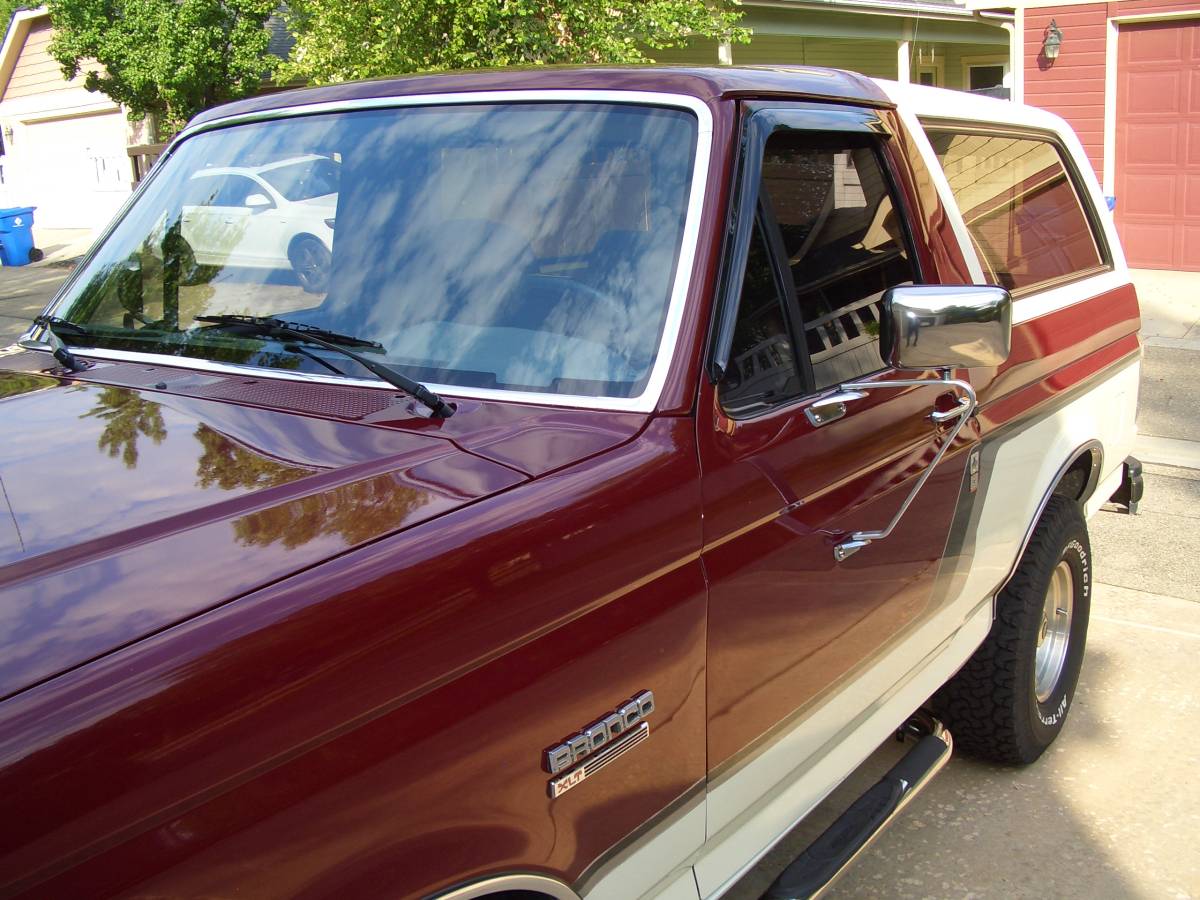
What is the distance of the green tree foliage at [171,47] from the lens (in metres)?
Answer: 18.6

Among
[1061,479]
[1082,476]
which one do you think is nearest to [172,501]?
[1061,479]

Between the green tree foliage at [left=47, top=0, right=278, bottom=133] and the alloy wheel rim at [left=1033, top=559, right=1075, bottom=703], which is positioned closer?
the alloy wheel rim at [left=1033, top=559, right=1075, bottom=703]

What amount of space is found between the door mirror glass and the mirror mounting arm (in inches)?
2.7

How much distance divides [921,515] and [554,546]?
1.31 metres

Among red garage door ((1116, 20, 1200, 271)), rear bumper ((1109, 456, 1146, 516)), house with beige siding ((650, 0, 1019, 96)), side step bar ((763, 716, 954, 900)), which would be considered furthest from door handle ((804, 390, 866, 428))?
red garage door ((1116, 20, 1200, 271))

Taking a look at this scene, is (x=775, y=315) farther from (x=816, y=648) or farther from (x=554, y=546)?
(x=554, y=546)

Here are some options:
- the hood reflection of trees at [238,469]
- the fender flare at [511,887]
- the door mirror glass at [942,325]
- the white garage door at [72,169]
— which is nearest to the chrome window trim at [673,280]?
the hood reflection of trees at [238,469]

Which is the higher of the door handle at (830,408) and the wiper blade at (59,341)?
the wiper blade at (59,341)

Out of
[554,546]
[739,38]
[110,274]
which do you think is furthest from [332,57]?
[554,546]

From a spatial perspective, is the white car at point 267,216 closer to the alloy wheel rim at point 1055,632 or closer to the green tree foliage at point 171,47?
the alloy wheel rim at point 1055,632

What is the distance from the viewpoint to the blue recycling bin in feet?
66.4

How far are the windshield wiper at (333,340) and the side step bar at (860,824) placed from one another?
4.18 feet

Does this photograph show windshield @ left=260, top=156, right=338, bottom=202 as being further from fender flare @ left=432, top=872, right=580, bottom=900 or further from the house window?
the house window

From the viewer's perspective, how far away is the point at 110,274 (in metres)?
2.97
